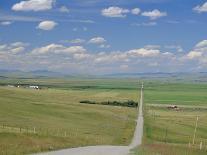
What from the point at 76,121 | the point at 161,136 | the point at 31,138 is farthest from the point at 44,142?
the point at 76,121

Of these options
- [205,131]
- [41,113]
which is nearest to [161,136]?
[205,131]

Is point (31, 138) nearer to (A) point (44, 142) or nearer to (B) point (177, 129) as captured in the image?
(A) point (44, 142)

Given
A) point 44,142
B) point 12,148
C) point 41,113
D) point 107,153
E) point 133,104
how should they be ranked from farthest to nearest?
1. point 133,104
2. point 41,113
3. point 44,142
4. point 107,153
5. point 12,148

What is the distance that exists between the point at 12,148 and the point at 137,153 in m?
10.5

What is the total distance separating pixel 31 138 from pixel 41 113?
220 feet

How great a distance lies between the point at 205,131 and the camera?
341 feet

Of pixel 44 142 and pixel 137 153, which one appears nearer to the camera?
pixel 137 153

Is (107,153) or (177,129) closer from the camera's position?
(107,153)

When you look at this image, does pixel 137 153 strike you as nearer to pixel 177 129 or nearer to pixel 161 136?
pixel 161 136

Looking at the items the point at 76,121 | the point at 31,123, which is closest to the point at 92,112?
the point at 76,121

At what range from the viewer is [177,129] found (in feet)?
339

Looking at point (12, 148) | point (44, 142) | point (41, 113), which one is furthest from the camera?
point (41, 113)

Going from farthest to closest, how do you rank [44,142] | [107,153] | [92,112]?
[92,112] → [44,142] → [107,153]

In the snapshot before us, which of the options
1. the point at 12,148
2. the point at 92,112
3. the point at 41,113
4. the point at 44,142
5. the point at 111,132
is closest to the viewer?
the point at 12,148
